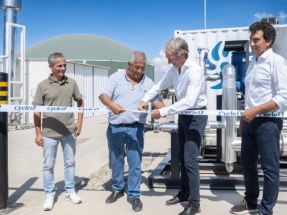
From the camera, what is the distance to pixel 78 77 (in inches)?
607

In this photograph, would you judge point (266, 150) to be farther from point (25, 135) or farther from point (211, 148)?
point (25, 135)

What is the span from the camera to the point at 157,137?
905 centimetres

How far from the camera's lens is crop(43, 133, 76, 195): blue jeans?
11.0 feet

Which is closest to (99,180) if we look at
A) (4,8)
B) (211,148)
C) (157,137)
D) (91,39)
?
(211,148)

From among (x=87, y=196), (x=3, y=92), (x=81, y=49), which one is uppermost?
(x=81, y=49)

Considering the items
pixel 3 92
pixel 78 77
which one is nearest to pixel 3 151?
pixel 3 92

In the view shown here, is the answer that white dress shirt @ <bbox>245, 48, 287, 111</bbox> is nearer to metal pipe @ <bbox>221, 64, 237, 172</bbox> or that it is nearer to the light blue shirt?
metal pipe @ <bbox>221, 64, 237, 172</bbox>

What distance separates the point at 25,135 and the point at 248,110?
860 cm

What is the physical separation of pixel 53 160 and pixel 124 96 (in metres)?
1.15

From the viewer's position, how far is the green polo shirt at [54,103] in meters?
3.38

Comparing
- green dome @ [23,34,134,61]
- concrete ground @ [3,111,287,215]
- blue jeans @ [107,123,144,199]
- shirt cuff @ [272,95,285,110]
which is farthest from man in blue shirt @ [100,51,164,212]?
green dome @ [23,34,134,61]

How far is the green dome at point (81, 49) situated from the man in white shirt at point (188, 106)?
42408mm

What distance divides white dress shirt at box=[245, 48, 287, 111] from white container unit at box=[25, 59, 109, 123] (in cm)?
1188

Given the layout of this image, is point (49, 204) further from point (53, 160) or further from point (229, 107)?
point (229, 107)
